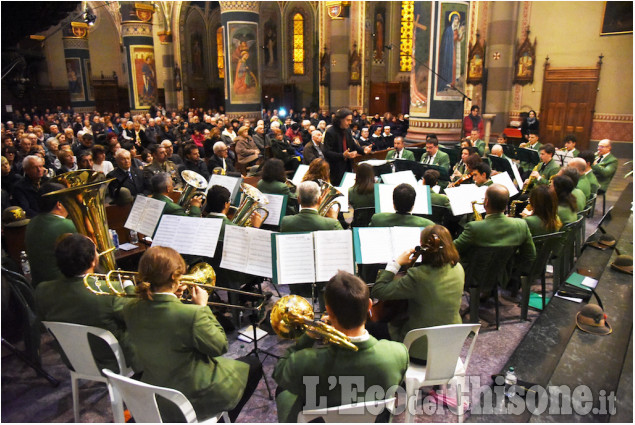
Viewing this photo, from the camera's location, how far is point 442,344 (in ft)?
8.82

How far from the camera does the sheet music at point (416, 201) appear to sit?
4.75 meters

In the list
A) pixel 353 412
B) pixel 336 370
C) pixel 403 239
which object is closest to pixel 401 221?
pixel 403 239

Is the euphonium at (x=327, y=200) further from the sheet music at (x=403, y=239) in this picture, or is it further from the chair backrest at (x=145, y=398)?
the chair backrest at (x=145, y=398)

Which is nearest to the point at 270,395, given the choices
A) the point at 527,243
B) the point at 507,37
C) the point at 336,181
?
the point at 527,243

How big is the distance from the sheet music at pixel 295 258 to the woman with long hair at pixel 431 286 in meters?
0.58

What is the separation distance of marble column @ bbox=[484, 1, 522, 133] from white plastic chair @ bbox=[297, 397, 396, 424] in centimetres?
1471

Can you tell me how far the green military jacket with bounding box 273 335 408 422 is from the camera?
2084 mm

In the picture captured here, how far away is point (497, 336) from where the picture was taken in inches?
168

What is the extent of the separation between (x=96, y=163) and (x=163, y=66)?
762 inches

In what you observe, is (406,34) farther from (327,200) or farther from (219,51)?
(327,200)

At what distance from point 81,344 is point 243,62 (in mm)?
13550

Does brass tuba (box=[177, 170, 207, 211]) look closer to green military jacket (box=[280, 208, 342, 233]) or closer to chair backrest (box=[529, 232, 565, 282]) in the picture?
green military jacket (box=[280, 208, 342, 233])

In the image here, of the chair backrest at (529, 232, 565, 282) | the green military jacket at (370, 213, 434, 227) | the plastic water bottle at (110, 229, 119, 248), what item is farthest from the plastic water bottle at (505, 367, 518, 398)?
the plastic water bottle at (110, 229, 119, 248)

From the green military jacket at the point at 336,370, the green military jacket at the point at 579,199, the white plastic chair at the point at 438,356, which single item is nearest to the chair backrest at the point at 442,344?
the white plastic chair at the point at 438,356
